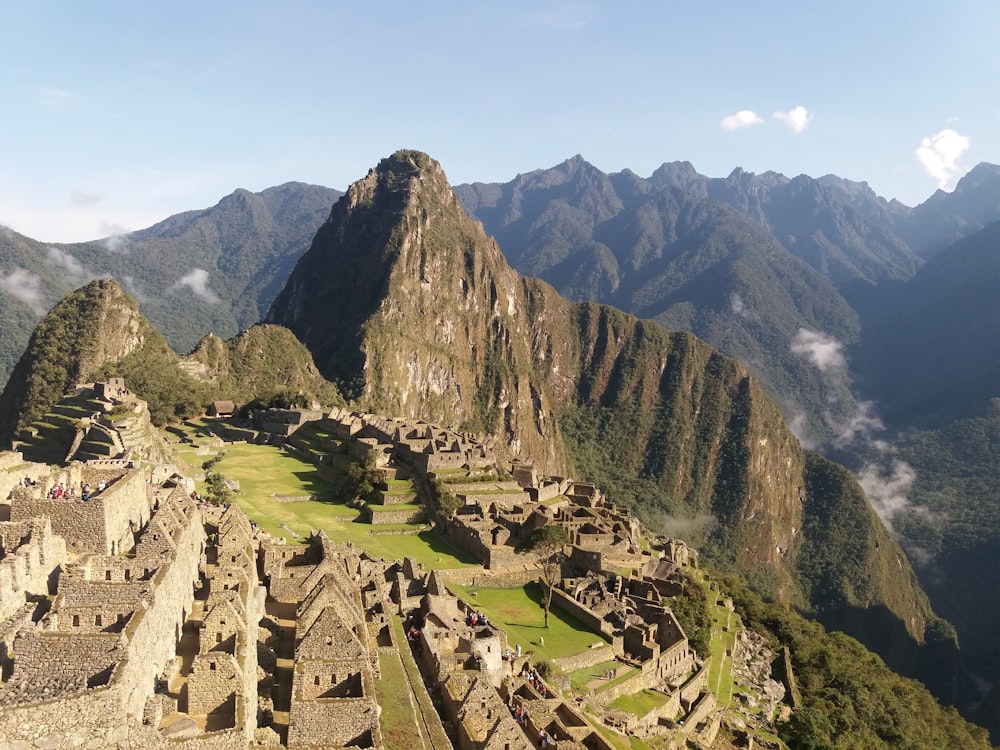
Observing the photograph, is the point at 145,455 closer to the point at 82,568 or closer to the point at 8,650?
the point at 82,568

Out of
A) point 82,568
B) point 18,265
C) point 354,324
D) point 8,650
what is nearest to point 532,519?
point 82,568

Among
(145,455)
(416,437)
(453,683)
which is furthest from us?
(416,437)

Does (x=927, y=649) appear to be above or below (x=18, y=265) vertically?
below

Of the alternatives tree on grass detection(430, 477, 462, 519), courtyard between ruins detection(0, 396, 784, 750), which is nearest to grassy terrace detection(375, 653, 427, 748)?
courtyard between ruins detection(0, 396, 784, 750)

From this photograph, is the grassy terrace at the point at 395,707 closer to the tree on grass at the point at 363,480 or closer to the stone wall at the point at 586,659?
the stone wall at the point at 586,659

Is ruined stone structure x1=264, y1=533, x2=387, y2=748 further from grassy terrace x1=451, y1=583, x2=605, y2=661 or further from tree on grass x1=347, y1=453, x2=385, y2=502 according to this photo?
tree on grass x1=347, y1=453, x2=385, y2=502

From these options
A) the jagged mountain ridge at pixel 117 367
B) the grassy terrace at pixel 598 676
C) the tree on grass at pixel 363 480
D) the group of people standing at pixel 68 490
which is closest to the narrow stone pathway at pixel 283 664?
the group of people standing at pixel 68 490
